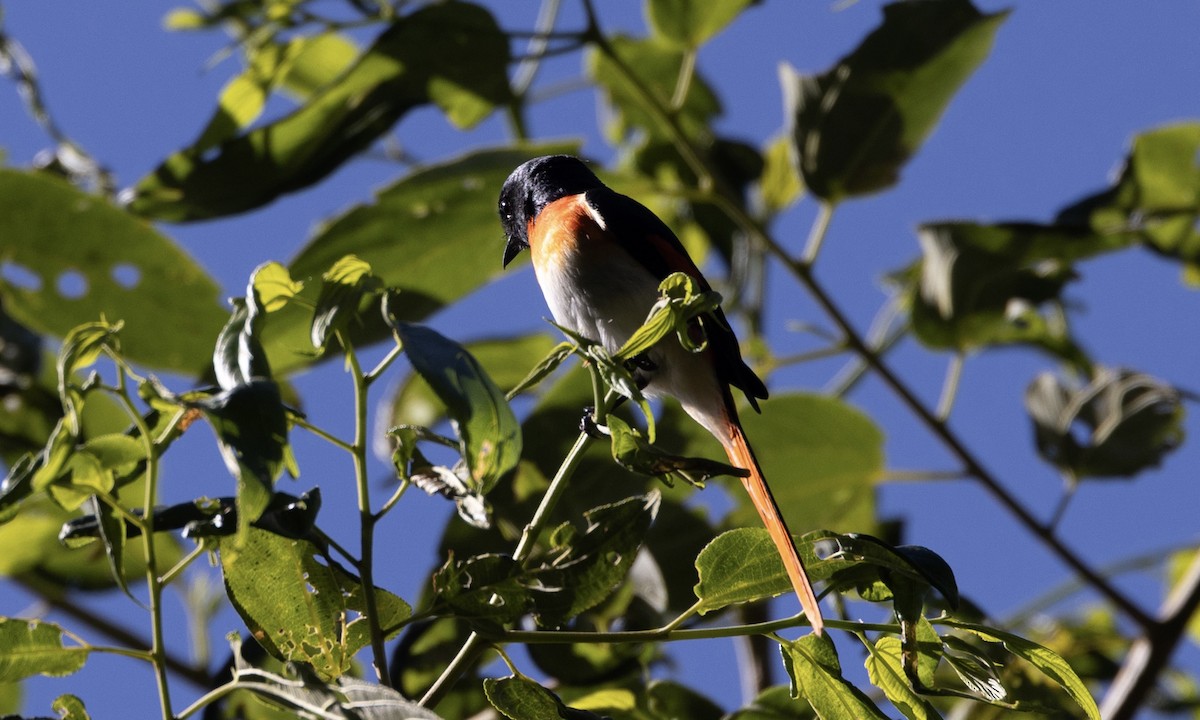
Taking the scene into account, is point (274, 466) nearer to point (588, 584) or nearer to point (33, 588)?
point (588, 584)

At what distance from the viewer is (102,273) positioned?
2.79 metres

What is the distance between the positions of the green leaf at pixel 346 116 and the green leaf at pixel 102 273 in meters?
0.09

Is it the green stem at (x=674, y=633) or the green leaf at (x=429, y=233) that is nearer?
the green stem at (x=674, y=633)

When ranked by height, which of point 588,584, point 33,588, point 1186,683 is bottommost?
point 1186,683

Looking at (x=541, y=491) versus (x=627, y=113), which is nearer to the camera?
(x=541, y=491)

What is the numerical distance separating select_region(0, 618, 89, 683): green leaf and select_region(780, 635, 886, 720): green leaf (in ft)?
2.36

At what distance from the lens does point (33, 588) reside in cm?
281

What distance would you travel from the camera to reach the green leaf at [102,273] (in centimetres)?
273

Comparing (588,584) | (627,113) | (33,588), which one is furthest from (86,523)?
(627,113)

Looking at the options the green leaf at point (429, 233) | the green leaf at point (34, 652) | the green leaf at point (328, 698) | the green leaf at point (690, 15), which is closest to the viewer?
the green leaf at point (328, 698)

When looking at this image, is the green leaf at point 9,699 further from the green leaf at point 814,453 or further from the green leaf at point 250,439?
the green leaf at point 250,439

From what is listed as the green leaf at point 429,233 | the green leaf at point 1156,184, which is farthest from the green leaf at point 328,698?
the green leaf at point 1156,184

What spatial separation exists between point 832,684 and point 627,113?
95.8 inches

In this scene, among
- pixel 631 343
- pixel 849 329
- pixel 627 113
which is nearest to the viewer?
pixel 631 343
